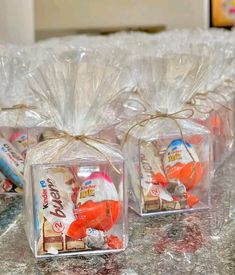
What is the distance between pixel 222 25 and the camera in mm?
2033

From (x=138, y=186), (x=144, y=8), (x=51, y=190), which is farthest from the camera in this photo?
(x=144, y=8)

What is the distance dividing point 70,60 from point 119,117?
0.19 metres

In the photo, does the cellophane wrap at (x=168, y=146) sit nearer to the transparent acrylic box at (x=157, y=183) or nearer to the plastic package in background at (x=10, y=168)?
the transparent acrylic box at (x=157, y=183)

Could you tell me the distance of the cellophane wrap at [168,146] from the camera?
927 mm

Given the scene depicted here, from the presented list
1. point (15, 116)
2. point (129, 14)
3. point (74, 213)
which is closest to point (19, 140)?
point (15, 116)

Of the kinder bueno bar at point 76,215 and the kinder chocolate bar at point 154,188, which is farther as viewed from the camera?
the kinder chocolate bar at point 154,188

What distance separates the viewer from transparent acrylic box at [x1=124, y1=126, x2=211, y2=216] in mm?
923

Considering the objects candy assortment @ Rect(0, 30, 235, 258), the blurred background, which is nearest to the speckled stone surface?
candy assortment @ Rect(0, 30, 235, 258)

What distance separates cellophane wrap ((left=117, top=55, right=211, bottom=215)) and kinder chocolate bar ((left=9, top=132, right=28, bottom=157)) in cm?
21

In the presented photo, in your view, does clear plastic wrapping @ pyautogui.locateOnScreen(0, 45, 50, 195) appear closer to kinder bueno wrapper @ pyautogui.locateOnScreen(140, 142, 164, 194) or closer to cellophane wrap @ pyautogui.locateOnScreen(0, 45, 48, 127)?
cellophane wrap @ pyautogui.locateOnScreen(0, 45, 48, 127)

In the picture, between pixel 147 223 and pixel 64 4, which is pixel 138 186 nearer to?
pixel 147 223

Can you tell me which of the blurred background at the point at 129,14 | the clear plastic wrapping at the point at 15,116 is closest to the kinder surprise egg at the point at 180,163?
the clear plastic wrapping at the point at 15,116

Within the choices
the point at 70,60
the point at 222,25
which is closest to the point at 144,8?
the point at 222,25

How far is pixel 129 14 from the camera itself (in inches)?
79.2
